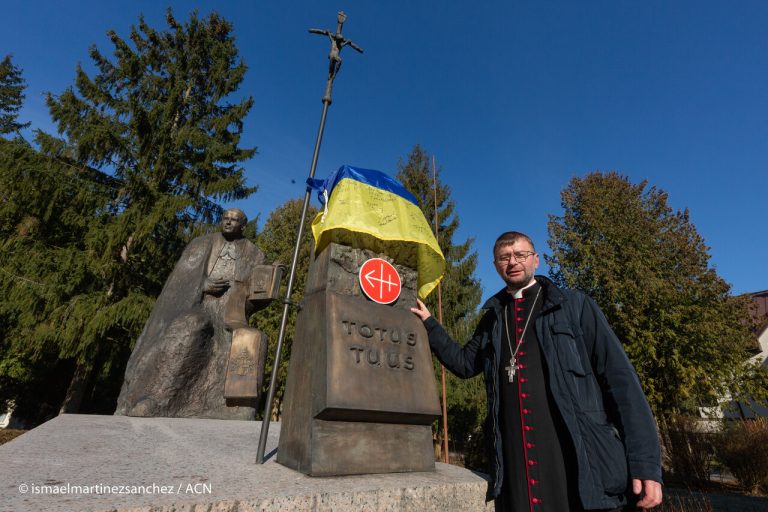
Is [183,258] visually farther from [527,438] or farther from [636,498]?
[636,498]

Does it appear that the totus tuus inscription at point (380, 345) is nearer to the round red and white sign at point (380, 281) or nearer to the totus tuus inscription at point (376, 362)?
the totus tuus inscription at point (376, 362)

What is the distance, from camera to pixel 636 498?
156 cm

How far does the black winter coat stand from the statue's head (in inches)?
184

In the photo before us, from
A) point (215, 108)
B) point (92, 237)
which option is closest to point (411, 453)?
point (92, 237)

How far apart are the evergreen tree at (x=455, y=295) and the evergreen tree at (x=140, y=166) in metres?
8.55

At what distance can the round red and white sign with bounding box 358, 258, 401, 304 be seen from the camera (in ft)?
9.46

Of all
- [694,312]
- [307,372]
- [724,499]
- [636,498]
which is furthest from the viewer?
[694,312]

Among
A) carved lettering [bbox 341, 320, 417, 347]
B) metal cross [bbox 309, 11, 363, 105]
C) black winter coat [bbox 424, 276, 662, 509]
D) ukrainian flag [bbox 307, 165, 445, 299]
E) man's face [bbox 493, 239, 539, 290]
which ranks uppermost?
metal cross [bbox 309, 11, 363, 105]

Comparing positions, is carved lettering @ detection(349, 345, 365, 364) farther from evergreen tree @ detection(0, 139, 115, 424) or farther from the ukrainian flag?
evergreen tree @ detection(0, 139, 115, 424)

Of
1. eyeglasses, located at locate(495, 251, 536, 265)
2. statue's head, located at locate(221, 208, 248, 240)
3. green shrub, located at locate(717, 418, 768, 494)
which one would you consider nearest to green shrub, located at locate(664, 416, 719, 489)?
green shrub, located at locate(717, 418, 768, 494)

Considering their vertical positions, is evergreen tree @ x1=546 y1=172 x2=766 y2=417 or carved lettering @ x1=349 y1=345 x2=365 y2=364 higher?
evergreen tree @ x1=546 y1=172 x2=766 y2=417

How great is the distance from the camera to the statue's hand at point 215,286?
209 inches

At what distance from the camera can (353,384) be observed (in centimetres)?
240

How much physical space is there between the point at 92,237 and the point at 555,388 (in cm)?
1364
